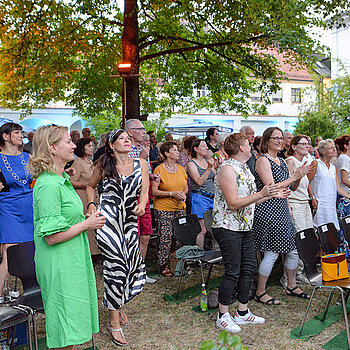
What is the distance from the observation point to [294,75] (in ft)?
120

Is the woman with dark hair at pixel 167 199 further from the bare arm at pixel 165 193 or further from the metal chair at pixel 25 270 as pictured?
the metal chair at pixel 25 270

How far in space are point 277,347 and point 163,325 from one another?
47.7 inches

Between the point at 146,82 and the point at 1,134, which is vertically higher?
the point at 146,82

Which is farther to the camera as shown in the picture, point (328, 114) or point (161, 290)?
point (328, 114)

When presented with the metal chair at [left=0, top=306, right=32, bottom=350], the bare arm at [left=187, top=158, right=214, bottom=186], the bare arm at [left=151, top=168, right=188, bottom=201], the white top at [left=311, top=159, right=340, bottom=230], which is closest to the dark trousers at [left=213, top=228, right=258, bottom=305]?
the bare arm at [left=151, top=168, right=188, bottom=201]

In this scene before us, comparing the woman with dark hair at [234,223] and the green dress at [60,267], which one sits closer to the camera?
the green dress at [60,267]

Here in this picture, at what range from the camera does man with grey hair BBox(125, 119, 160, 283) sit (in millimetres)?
5465

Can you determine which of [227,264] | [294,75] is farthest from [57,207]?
[294,75]

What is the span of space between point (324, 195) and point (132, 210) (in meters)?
3.42

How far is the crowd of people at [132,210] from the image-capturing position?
2.93 meters

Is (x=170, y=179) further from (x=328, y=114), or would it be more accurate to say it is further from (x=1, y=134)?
(x=328, y=114)

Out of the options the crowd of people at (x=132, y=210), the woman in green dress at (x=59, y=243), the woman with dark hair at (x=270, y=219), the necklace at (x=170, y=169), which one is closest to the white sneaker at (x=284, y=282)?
the crowd of people at (x=132, y=210)

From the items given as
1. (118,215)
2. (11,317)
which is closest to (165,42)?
(118,215)

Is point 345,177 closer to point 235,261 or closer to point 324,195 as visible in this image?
point 324,195
